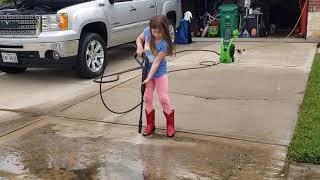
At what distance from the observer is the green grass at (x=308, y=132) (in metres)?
4.29

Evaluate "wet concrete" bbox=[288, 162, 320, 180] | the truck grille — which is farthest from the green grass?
the truck grille

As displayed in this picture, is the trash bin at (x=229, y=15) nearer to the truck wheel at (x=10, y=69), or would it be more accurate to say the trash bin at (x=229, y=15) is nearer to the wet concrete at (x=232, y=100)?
the wet concrete at (x=232, y=100)

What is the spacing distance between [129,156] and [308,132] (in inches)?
74.4

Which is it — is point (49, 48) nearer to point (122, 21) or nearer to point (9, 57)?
point (9, 57)

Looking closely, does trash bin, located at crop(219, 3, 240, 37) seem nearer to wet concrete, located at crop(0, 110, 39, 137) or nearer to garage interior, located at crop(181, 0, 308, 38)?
garage interior, located at crop(181, 0, 308, 38)

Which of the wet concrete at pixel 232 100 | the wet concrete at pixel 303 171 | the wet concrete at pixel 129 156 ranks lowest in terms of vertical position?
the wet concrete at pixel 232 100

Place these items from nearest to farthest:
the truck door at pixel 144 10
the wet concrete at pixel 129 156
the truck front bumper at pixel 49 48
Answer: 1. the wet concrete at pixel 129 156
2. the truck front bumper at pixel 49 48
3. the truck door at pixel 144 10

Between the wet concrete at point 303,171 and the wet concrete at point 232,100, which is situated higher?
the wet concrete at point 303,171

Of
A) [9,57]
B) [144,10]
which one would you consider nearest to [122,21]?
[144,10]

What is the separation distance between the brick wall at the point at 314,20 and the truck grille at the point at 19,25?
21.9 feet

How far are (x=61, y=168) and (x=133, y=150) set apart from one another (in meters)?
0.75

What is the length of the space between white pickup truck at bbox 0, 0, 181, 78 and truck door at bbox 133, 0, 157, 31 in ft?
2.27

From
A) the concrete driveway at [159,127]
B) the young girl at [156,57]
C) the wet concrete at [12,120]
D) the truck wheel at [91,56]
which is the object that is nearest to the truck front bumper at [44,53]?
the truck wheel at [91,56]

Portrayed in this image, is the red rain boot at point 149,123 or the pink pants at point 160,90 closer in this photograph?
the pink pants at point 160,90
